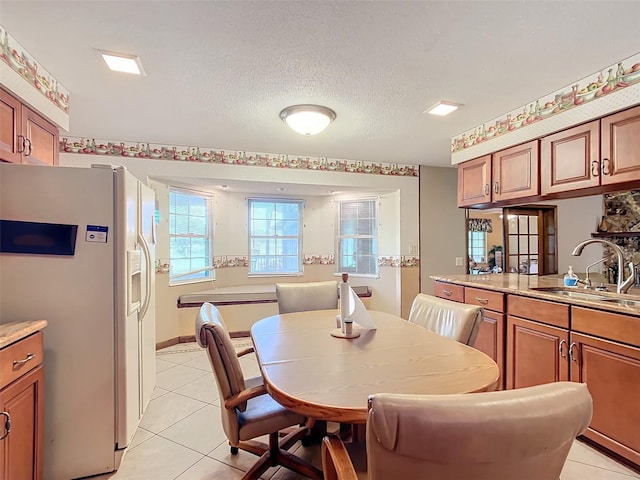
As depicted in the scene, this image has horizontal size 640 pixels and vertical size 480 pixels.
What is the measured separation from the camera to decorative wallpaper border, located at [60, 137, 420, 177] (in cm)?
345

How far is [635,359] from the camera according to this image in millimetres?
1764

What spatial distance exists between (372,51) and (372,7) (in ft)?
1.14

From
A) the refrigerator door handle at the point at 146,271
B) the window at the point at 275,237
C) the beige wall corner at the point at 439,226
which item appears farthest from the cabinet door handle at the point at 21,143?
the beige wall corner at the point at 439,226

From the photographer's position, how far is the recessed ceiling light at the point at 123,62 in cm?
189

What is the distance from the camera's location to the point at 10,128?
1.83m

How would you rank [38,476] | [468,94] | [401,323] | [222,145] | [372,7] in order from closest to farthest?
1. [372,7]
2. [38,476]
3. [401,323]
4. [468,94]
5. [222,145]

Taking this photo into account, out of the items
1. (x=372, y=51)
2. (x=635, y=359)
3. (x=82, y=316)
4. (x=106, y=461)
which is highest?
(x=372, y=51)

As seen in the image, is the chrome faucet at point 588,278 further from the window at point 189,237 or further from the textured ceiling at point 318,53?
the window at point 189,237

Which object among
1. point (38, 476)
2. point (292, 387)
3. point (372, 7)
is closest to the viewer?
point (292, 387)

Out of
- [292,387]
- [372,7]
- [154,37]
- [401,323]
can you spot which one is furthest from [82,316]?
[372,7]

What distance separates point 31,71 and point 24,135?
1.20 feet

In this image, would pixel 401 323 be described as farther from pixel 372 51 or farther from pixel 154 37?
pixel 154 37

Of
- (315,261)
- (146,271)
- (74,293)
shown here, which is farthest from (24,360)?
(315,261)

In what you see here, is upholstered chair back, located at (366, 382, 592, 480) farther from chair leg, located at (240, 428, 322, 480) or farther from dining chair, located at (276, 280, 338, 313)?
dining chair, located at (276, 280, 338, 313)
